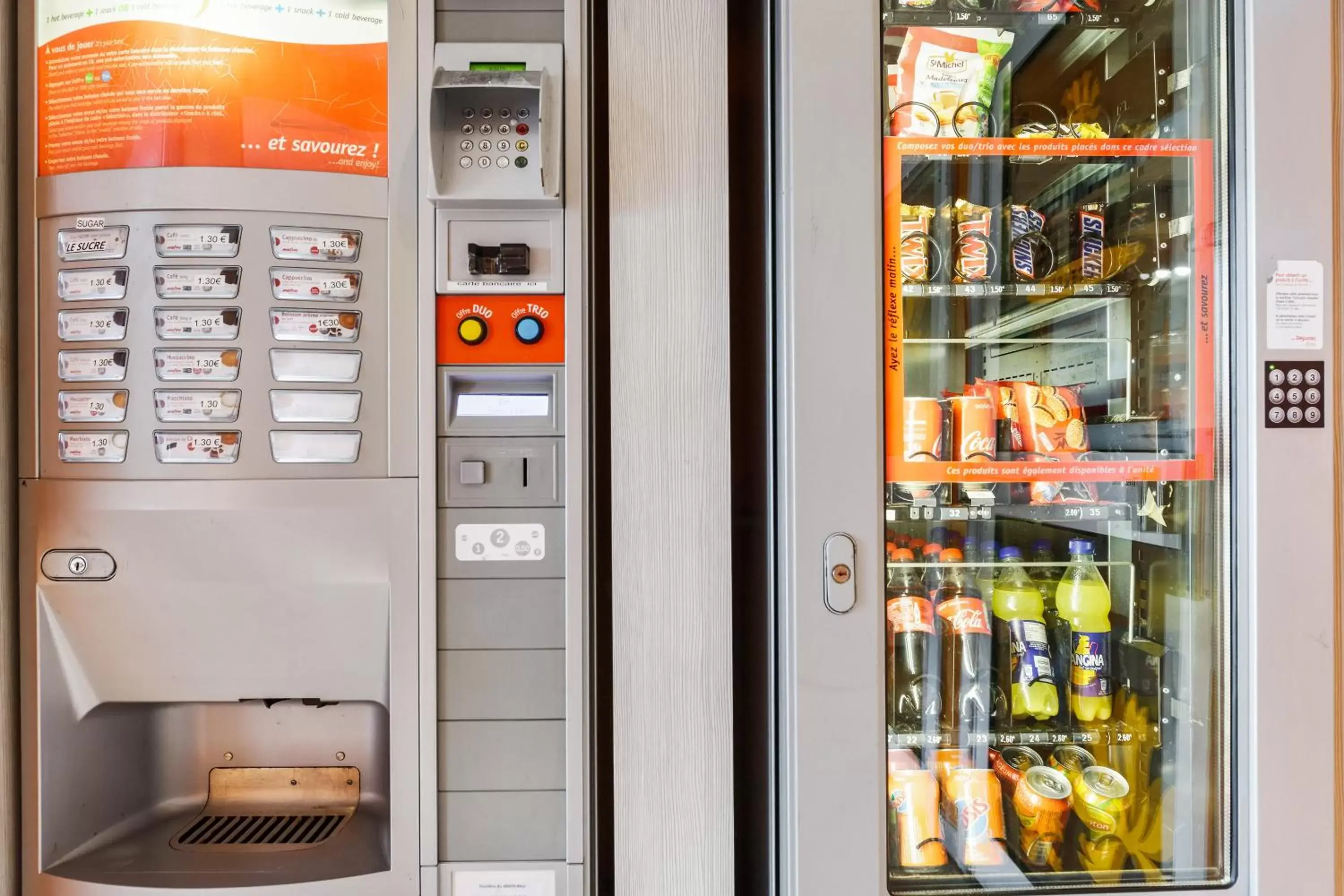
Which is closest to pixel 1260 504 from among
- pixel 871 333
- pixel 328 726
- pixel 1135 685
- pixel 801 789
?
pixel 1135 685

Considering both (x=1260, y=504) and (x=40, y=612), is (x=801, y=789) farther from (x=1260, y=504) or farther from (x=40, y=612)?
(x=40, y=612)

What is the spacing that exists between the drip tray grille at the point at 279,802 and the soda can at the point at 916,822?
91cm

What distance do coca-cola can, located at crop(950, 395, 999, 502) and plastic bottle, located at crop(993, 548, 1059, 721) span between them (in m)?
0.13

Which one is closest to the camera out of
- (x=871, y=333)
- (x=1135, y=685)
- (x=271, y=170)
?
(x=871, y=333)

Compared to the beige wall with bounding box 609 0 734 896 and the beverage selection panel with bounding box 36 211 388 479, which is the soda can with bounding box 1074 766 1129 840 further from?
the beverage selection panel with bounding box 36 211 388 479

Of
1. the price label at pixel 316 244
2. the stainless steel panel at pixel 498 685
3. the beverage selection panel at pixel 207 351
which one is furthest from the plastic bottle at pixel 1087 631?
the price label at pixel 316 244

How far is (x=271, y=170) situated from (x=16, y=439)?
0.60 metres

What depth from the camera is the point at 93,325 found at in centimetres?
110

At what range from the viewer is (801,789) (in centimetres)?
97

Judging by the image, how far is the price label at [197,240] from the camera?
42.8 inches

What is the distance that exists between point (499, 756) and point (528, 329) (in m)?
0.68

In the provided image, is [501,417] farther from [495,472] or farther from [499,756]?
[499,756]

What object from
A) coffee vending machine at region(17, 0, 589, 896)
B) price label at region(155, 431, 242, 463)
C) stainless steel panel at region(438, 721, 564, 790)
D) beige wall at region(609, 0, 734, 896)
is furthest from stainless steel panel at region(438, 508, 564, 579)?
price label at region(155, 431, 242, 463)

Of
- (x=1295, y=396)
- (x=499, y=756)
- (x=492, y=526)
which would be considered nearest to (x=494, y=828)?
(x=499, y=756)
